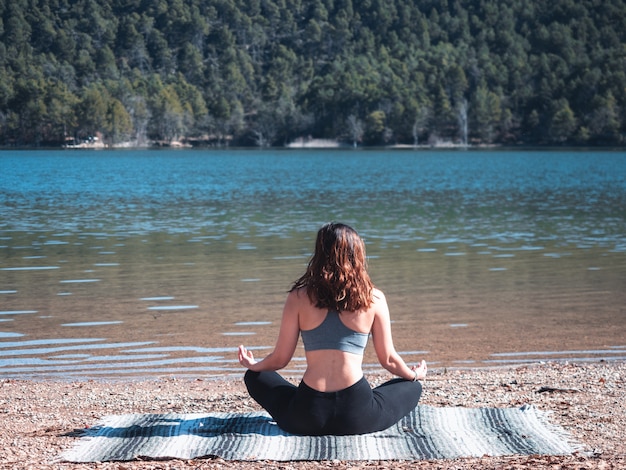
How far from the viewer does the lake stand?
1122cm

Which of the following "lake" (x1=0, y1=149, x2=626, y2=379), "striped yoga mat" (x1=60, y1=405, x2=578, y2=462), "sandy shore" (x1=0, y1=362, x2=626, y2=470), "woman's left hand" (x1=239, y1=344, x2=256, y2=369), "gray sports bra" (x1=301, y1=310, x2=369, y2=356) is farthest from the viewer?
"lake" (x1=0, y1=149, x2=626, y2=379)

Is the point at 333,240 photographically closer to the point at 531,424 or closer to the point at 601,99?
the point at 531,424

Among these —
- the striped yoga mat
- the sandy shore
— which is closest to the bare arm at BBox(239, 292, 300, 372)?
the striped yoga mat

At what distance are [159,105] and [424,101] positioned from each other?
178ft

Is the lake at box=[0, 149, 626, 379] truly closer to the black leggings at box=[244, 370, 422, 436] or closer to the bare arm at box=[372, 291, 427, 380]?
the black leggings at box=[244, 370, 422, 436]

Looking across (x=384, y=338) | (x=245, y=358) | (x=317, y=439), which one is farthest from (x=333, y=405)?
(x=245, y=358)

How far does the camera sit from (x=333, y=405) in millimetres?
5949

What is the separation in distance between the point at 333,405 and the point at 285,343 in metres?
0.48

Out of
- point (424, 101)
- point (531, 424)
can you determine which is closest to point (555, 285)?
point (531, 424)

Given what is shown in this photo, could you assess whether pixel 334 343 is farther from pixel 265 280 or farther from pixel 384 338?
pixel 265 280

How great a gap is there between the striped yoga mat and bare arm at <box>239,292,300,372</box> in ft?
1.53

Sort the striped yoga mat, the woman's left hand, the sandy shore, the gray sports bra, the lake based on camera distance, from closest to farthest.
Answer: the sandy shore, the striped yoga mat, the gray sports bra, the woman's left hand, the lake

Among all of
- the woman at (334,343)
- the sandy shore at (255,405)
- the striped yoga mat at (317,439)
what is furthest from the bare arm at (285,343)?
the sandy shore at (255,405)

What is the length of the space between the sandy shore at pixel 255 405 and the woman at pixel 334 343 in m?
0.43
